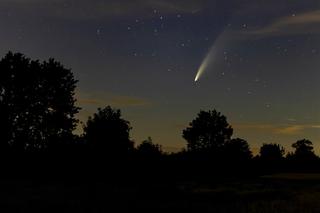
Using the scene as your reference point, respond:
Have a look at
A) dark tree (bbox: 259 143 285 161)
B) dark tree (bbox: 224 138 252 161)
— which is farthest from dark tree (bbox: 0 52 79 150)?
dark tree (bbox: 259 143 285 161)

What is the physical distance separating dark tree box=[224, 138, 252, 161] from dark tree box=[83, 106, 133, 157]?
59.9 metres

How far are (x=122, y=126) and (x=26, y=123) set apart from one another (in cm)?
1217

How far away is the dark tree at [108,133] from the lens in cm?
6775

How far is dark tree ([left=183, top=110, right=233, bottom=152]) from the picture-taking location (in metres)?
147

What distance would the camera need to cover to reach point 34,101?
69875 millimetres

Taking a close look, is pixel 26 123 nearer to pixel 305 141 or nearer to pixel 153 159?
pixel 153 159

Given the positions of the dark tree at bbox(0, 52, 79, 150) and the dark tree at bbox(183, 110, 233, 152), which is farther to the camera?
the dark tree at bbox(183, 110, 233, 152)

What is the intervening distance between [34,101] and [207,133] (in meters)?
85.6

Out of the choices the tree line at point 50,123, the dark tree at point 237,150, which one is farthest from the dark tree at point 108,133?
the dark tree at point 237,150

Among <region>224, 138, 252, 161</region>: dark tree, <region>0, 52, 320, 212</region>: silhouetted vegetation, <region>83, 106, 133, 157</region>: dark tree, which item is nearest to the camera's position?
<region>0, 52, 320, 212</region>: silhouetted vegetation

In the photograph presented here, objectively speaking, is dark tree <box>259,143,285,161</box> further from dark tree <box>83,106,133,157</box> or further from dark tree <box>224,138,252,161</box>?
dark tree <box>83,106,133,157</box>

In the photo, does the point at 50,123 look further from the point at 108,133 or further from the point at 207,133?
the point at 207,133

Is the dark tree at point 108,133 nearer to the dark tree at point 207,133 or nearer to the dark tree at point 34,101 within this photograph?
the dark tree at point 34,101

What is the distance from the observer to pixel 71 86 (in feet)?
233
